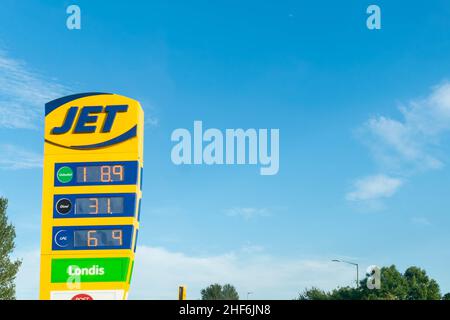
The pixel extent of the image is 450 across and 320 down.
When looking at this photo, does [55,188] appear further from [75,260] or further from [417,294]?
[417,294]

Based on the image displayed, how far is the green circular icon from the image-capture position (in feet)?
101

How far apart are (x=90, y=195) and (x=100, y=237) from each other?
6.20ft

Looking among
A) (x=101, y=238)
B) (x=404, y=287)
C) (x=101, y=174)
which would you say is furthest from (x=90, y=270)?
(x=404, y=287)

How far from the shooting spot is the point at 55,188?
101 feet

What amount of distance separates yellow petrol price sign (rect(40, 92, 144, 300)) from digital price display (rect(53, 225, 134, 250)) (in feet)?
0.14

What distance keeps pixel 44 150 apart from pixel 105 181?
4384 mm

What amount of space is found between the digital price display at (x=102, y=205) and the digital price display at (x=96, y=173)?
57cm

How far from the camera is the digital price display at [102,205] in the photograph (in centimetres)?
2945

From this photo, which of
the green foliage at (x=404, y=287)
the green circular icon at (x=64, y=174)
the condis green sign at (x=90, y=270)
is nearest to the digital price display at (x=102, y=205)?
the green circular icon at (x=64, y=174)

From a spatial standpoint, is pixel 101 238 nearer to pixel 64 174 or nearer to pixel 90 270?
pixel 90 270

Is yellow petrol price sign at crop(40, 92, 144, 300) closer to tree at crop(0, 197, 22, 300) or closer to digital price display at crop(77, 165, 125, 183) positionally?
digital price display at crop(77, 165, 125, 183)

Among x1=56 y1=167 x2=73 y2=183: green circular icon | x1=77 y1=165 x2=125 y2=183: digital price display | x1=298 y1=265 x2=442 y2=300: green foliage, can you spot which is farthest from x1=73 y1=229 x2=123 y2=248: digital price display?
x1=298 y1=265 x2=442 y2=300: green foliage
